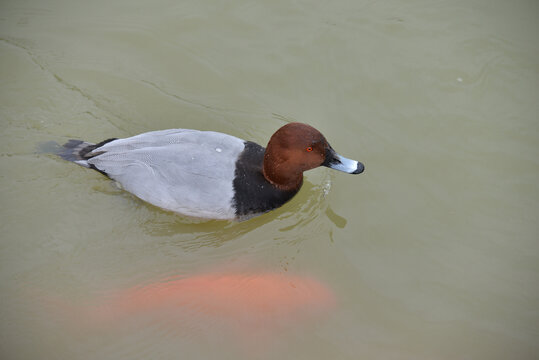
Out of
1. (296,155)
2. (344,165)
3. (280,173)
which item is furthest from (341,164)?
(280,173)

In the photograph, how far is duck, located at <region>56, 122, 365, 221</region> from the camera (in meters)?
3.59

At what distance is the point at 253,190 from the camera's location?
3756 mm

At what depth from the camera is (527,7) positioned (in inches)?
215

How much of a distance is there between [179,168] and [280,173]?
2.80 feet

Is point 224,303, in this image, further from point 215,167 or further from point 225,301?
point 215,167

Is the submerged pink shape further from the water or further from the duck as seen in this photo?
the duck

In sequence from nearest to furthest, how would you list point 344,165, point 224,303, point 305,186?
1. point 224,303
2. point 344,165
3. point 305,186

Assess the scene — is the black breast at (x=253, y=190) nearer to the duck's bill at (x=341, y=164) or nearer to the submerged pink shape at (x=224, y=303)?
the duck's bill at (x=341, y=164)

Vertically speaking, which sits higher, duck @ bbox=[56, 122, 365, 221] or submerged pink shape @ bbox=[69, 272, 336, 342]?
duck @ bbox=[56, 122, 365, 221]

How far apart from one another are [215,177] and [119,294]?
1236mm

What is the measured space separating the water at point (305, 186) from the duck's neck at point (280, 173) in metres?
0.41

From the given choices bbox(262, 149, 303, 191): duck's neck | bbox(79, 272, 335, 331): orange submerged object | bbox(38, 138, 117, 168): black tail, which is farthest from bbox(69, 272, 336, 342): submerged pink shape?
bbox(38, 138, 117, 168): black tail

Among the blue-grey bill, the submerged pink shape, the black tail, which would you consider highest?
the blue-grey bill

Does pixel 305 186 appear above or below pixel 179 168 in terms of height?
below
